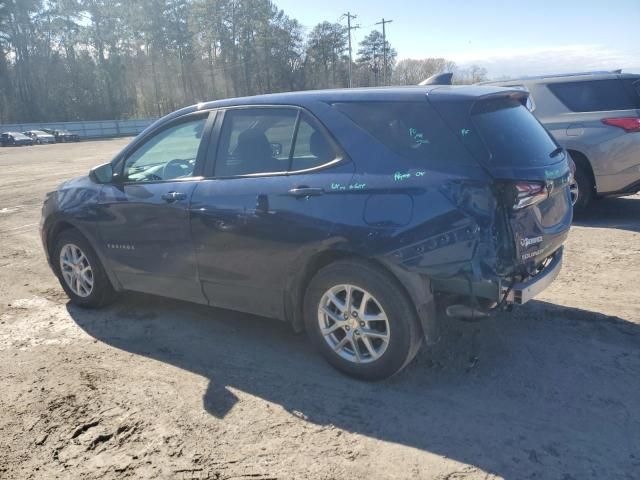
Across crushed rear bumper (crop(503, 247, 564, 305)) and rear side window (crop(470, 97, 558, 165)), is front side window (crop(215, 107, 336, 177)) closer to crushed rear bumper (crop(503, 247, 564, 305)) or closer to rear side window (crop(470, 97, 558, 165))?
rear side window (crop(470, 97, 558, 165))

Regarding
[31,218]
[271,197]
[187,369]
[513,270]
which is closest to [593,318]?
[513,270]

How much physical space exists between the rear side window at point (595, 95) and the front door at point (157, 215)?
5653 mm

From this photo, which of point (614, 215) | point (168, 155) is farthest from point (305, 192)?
point (614, 215)

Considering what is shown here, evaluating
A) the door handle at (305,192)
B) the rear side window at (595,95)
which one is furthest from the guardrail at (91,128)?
the door handle at (305,192)

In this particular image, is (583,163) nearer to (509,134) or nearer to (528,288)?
(509,134)

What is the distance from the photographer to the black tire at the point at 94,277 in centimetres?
499

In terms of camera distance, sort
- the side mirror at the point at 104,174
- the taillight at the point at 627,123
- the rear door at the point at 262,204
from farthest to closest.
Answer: the taillight at the point at 627,123 < the side mirror at the point at 104,174 < the rear door at the point at 262,204

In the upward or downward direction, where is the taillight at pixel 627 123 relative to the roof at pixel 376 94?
downward

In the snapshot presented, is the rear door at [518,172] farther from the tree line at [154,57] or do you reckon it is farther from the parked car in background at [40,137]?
the tree line at [154,57]

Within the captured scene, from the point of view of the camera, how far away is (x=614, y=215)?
7949mm

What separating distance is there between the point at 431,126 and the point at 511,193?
0.62 m

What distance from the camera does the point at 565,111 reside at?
7.73m

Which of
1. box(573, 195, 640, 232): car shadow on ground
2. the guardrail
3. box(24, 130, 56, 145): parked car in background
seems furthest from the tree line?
box(573, 195, 640, 232): car shadow on ground

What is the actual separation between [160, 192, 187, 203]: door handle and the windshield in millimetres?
2110
